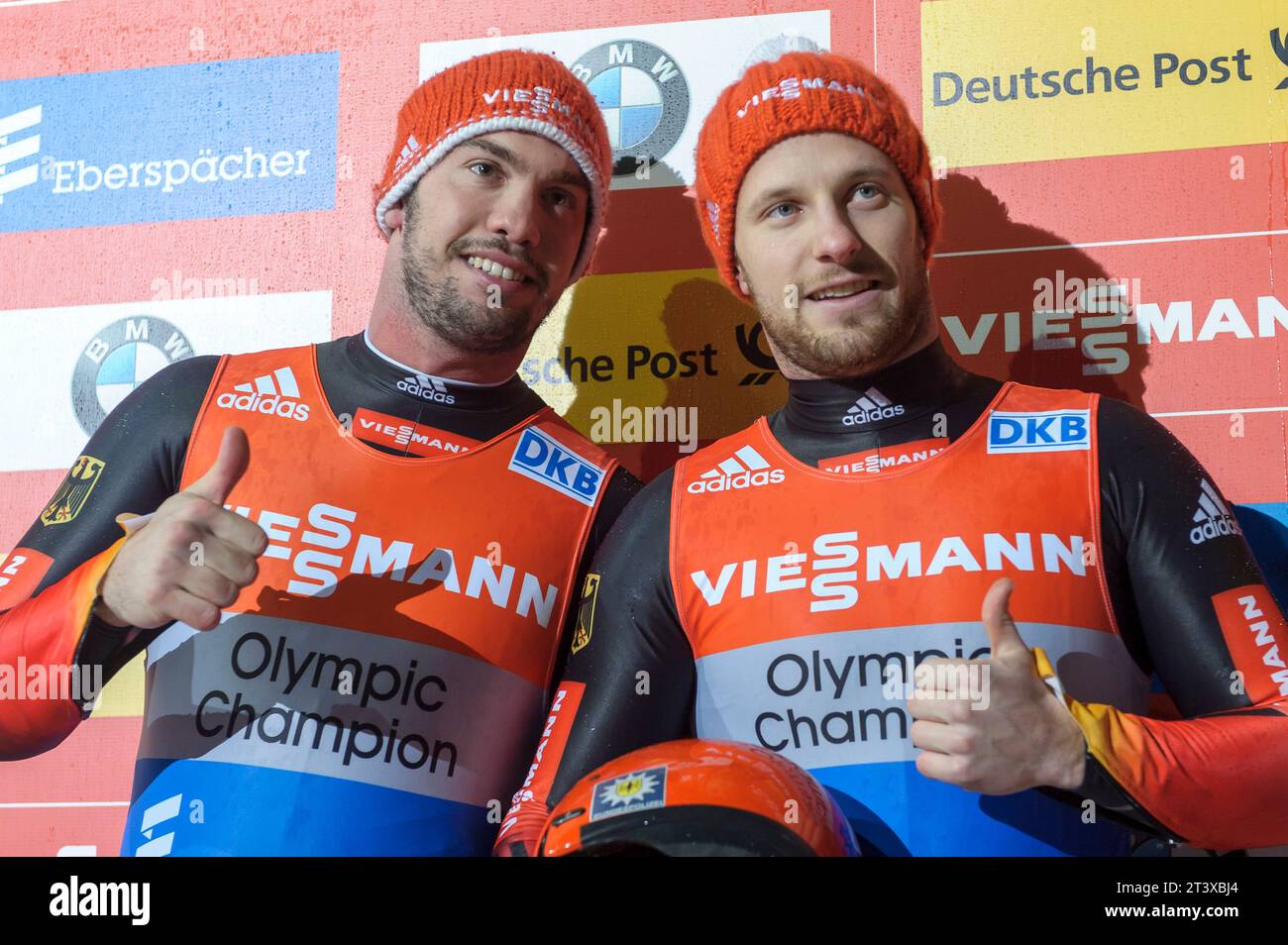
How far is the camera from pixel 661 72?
108 inches

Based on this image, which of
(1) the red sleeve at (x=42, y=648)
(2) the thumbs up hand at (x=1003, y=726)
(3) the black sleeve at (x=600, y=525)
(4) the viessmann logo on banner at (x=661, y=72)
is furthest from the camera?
(4) the viessmann logo on banner at (x=661, y=72)

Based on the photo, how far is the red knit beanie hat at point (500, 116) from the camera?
2.46 m

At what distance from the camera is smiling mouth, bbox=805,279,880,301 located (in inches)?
86.2

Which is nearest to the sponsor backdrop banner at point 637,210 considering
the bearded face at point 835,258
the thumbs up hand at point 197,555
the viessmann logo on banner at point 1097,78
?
the viessmann logo on banner at point 1097,78

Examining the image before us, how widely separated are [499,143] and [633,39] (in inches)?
19.1

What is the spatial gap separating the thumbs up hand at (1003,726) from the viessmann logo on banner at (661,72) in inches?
51.8

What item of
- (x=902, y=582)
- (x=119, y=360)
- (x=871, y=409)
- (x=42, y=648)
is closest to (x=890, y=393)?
(x=871, y=409)

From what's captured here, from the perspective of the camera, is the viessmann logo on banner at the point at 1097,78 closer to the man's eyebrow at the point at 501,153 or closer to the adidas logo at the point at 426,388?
the man's eyebrow at the point at 501,153

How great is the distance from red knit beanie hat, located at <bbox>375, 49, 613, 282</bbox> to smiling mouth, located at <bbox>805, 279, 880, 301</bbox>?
57cm

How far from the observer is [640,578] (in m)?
2.20

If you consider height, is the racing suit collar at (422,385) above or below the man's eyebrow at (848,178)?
below

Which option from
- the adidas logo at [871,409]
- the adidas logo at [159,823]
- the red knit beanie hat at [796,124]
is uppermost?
the red knit beanie hat at [796,124]

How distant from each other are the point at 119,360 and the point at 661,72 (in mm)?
1276
